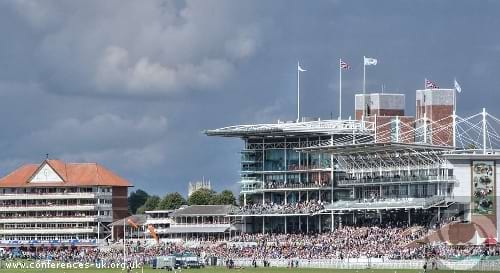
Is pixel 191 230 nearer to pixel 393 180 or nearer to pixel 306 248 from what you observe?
pixel 306 248

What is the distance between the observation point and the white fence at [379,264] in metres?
123

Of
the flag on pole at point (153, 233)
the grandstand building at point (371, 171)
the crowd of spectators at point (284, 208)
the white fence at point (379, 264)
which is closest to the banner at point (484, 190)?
the grandstand building at point (371, 171)

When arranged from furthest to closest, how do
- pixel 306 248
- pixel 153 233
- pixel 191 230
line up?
pixel 191 230
pixel 153 233
pixel 306 248

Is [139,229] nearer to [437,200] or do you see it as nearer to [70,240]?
[70,240]

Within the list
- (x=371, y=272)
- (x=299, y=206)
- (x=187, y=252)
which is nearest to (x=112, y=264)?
(x=187, y=252)

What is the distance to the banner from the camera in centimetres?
14875

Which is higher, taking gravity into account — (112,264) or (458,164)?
(458,164)

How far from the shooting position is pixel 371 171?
533 feet

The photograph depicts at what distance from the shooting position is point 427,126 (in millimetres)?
165125

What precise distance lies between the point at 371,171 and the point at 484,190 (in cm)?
1670

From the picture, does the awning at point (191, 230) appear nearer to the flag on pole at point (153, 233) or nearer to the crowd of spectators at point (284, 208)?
the flag on pole at point (153, 233)

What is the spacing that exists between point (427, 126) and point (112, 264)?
125ft

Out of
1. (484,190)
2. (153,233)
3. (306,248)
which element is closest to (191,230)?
(153,233)

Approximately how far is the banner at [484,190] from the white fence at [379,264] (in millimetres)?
18217
